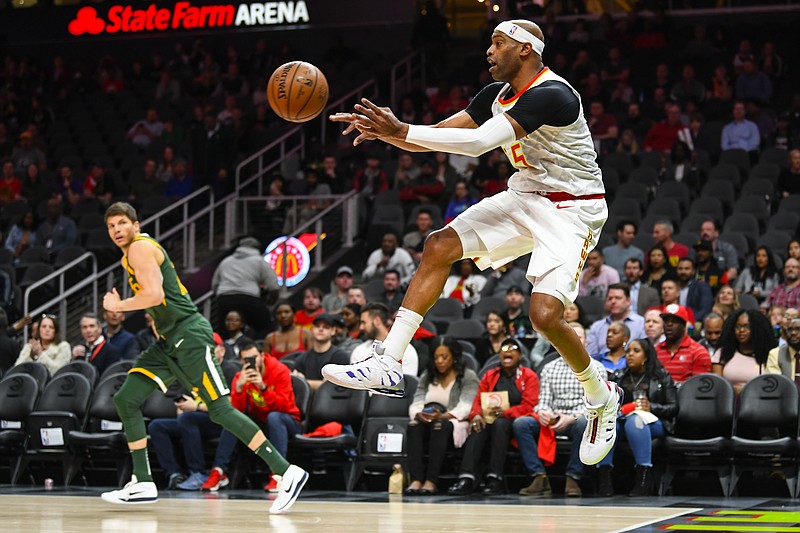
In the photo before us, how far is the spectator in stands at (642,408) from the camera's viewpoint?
919 centimetres

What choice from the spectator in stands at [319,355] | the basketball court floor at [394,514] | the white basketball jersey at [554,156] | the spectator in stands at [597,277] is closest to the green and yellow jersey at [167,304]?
the basketball court floor at [394,514]

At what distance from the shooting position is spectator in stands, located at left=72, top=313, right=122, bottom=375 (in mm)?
12266

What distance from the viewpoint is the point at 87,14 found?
2361 centimetres

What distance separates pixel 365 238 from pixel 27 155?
7.07 meters

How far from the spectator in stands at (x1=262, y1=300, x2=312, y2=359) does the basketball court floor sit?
277cm

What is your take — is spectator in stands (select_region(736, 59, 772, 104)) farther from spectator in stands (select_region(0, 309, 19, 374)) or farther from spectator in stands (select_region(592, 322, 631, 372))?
spectator in stands (select_region(0, 309, 19, 374))

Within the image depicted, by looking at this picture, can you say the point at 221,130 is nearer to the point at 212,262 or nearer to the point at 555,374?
the point at 212,262

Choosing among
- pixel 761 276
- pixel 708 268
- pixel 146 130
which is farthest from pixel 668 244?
pixel 146 130

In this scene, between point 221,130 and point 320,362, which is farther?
point 221,130

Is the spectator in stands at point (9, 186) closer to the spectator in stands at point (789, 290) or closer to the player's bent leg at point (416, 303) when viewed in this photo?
the spectator in stands at point (789, 290)

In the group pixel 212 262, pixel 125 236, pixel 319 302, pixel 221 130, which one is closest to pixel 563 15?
pixel 221 130

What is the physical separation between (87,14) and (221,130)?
25.0 ft

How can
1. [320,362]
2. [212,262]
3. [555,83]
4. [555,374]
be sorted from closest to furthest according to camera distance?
[555,83] < [555,374] < [320,362] < [212,262]

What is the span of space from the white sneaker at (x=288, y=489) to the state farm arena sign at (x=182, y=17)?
15.6m
